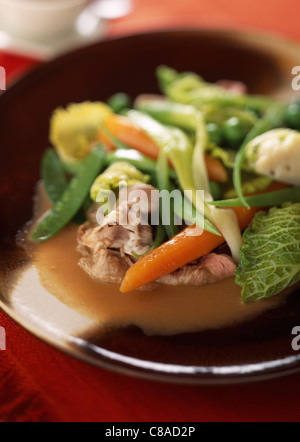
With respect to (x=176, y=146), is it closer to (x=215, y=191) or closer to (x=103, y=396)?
(x=215, y=191)

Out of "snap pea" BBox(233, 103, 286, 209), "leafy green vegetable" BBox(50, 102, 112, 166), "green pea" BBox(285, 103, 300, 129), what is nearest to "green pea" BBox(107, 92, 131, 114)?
"leafy green vegetable" BBox(50, 102, 112, 166)

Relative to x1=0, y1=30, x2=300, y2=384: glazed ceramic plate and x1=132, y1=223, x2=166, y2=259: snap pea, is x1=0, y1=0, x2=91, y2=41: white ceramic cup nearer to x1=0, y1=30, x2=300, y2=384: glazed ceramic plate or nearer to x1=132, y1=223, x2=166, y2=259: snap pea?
x1=0, y1=30, x2=300, y2=384: glazed ceramic plate

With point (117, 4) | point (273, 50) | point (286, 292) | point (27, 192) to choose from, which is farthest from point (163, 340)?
point (117, 4)

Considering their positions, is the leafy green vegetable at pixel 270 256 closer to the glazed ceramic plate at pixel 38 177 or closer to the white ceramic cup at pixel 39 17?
the glazed ceramic plate at pixel 38 177

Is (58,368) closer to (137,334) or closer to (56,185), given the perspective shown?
(137,334)

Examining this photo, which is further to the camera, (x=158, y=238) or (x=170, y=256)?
(x=158, y=238)

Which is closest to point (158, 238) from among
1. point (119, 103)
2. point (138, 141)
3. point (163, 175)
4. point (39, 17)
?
point (163, 175)
